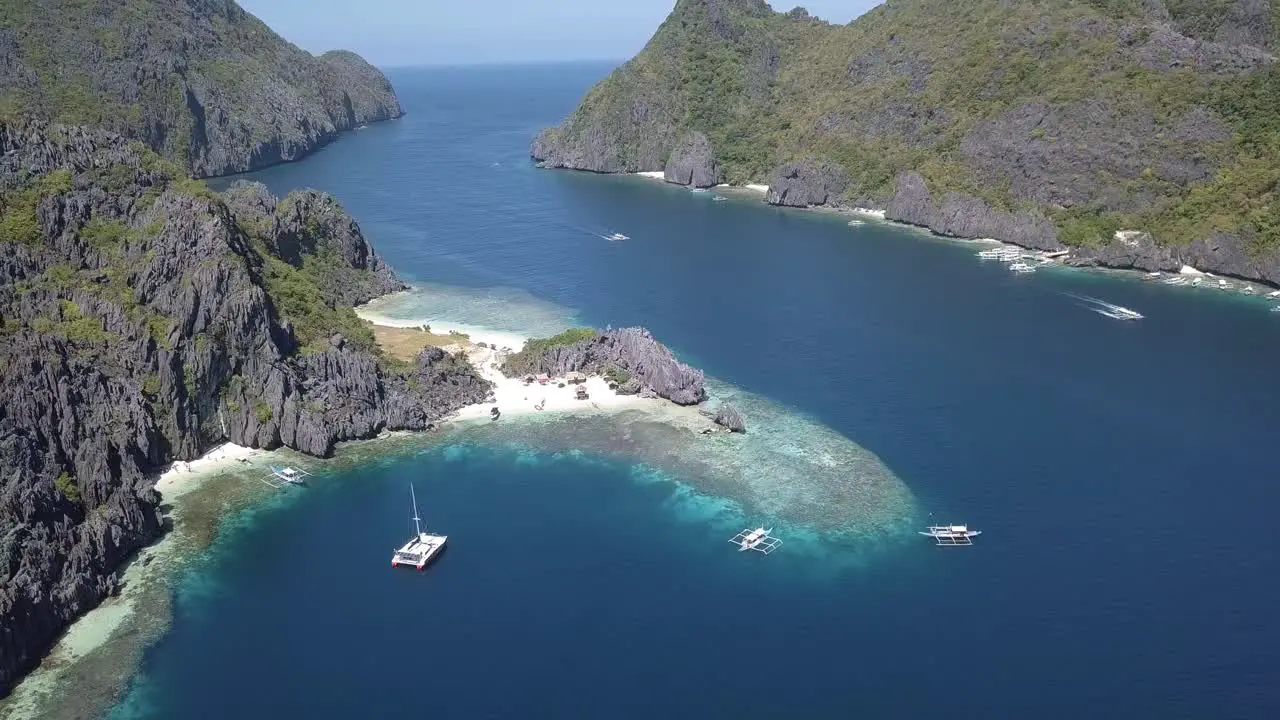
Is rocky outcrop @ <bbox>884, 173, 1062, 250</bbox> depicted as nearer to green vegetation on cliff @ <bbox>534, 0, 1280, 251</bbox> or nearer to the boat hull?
green vegetation on cliff @ <bbox>534, 0, 1280, 251</bbox>

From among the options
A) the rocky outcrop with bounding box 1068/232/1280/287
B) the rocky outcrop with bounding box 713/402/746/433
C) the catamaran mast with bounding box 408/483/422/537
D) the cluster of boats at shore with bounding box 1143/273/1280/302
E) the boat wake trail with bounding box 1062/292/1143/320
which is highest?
the rocky outcrop with bounding box 1068/232/1280/287

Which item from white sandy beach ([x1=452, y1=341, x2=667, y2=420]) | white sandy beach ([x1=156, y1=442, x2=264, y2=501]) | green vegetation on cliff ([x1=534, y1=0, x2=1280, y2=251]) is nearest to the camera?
white sandy beach ([x1=156, y1=442, x2=264, y2=501])

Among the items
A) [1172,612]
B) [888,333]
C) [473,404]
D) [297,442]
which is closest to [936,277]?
[888,333]

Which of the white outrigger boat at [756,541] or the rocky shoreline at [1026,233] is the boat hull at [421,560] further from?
the rocky shoreline at [1026,233]

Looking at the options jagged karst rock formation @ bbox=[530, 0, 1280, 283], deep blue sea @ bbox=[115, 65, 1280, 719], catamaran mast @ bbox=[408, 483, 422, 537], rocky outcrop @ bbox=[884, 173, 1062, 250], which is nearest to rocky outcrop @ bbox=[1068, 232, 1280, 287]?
jagged karst rock formation @ bbox=[530, 0, 1280, 283]

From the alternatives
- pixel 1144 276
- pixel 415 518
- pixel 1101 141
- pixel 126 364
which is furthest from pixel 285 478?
pixel 1101 141
